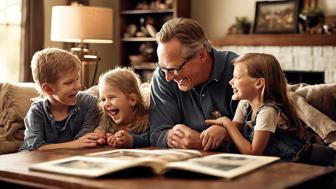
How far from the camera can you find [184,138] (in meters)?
2.01

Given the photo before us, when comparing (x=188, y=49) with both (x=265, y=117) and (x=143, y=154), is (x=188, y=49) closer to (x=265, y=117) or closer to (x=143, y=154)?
(x=265, y=117)

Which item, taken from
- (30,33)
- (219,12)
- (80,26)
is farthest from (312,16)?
(30,33)

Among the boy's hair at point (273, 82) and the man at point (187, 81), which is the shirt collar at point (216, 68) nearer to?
the man at point (187, 81)

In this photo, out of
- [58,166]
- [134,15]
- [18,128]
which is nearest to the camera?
[58,166]

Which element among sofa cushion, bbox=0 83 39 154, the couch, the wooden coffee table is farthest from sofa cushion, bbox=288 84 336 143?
sofa cushion, bbox=0 83 39 154

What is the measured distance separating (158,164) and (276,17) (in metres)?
4.08

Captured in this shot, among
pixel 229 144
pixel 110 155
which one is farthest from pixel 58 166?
pixel 229 144

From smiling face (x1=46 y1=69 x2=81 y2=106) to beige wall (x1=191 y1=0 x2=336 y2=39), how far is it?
358 cm

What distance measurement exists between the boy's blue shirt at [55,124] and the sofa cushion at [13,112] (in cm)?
71

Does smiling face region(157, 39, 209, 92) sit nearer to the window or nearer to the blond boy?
the blond boy

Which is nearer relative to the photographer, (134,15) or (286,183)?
(286,183)

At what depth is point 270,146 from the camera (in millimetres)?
2008

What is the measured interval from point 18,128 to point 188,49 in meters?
1.30

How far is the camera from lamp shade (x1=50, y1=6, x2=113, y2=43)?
4.22 metres
